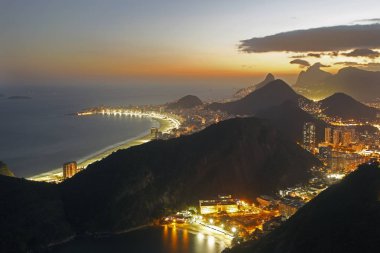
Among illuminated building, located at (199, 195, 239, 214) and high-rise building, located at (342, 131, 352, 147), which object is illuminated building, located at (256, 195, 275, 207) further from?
high-rise building, located at (342, 131, 352, 147)

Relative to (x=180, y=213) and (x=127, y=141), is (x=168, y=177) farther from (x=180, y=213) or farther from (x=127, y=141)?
(x=127, y=141)

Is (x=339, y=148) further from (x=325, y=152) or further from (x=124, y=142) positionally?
(x=124, y=142)

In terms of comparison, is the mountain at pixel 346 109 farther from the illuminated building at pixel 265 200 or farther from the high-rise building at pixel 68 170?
the high-rise building at pixel 68 170

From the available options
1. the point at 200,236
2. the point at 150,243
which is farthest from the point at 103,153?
the point at 200,236

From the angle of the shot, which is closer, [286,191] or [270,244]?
[270,244]

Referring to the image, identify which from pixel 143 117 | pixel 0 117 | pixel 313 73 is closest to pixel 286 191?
pixel 143 117

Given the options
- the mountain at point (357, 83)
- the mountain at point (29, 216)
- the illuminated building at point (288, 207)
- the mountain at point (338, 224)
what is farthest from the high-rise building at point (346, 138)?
the mountain at point (357, 83)
